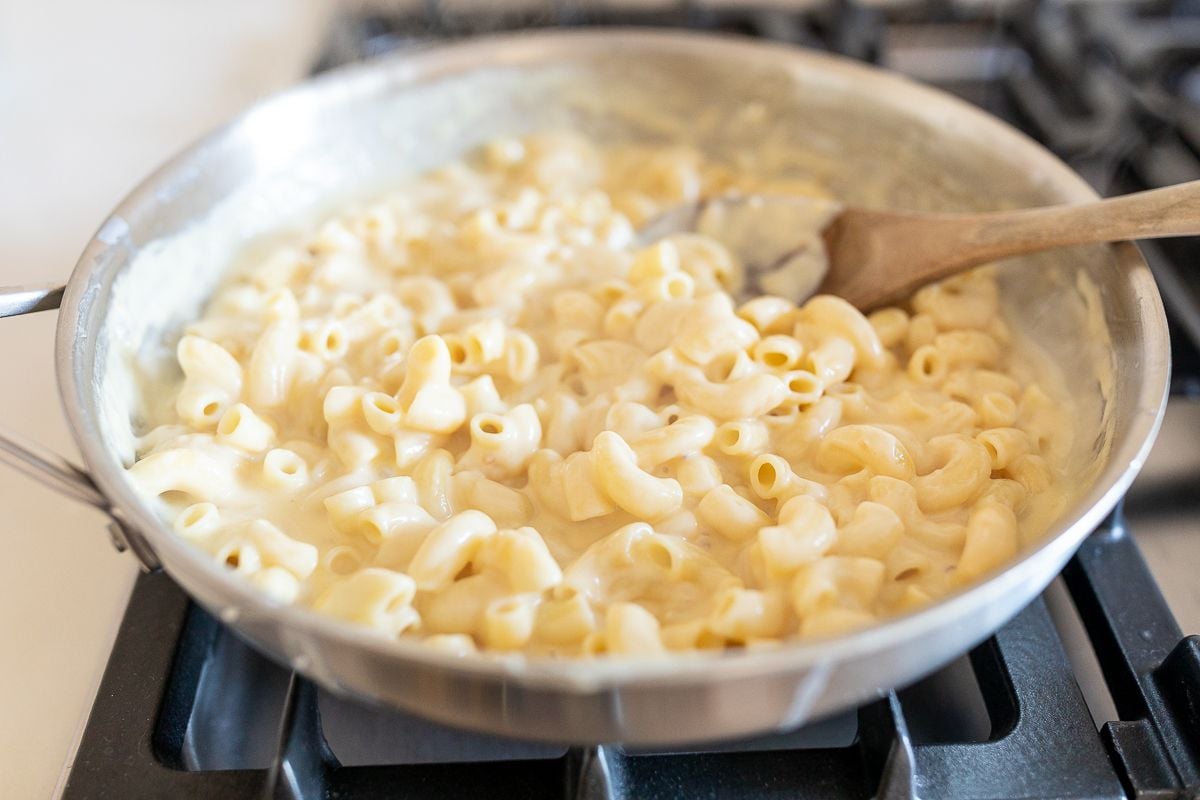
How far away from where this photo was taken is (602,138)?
5.18ft

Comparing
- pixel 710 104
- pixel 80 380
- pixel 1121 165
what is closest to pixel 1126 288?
pixel 1121 165

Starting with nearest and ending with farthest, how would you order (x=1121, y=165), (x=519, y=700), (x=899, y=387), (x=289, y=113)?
(x=519, y=700)
(x=899, y=387)
(x=289, y=113)
(x=1121, y=165)

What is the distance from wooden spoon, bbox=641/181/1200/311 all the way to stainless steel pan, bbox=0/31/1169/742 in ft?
0.20

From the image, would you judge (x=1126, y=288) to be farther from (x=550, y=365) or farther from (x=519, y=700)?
(x=519, y=700)

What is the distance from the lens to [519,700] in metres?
0.68

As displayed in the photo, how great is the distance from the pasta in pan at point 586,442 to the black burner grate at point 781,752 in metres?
0.12

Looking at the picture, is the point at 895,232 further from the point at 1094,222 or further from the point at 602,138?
the point at 602,138

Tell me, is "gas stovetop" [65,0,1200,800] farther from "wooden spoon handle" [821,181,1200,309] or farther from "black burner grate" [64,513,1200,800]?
"wooden spoon handle" [821,181,1200,309]

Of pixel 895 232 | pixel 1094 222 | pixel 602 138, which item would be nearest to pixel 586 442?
pixel 895 232

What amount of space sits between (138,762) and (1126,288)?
1055 millimetres

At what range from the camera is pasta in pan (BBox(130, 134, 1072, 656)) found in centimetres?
89

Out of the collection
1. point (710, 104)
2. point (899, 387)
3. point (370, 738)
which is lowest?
point (370, 738)

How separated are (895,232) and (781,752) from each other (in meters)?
0.64

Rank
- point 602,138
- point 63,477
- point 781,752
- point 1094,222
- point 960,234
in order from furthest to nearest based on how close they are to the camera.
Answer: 1. point 602,138
2. point 960,234
3. point 1094,222
4. point 781,752
5. point 63,477
